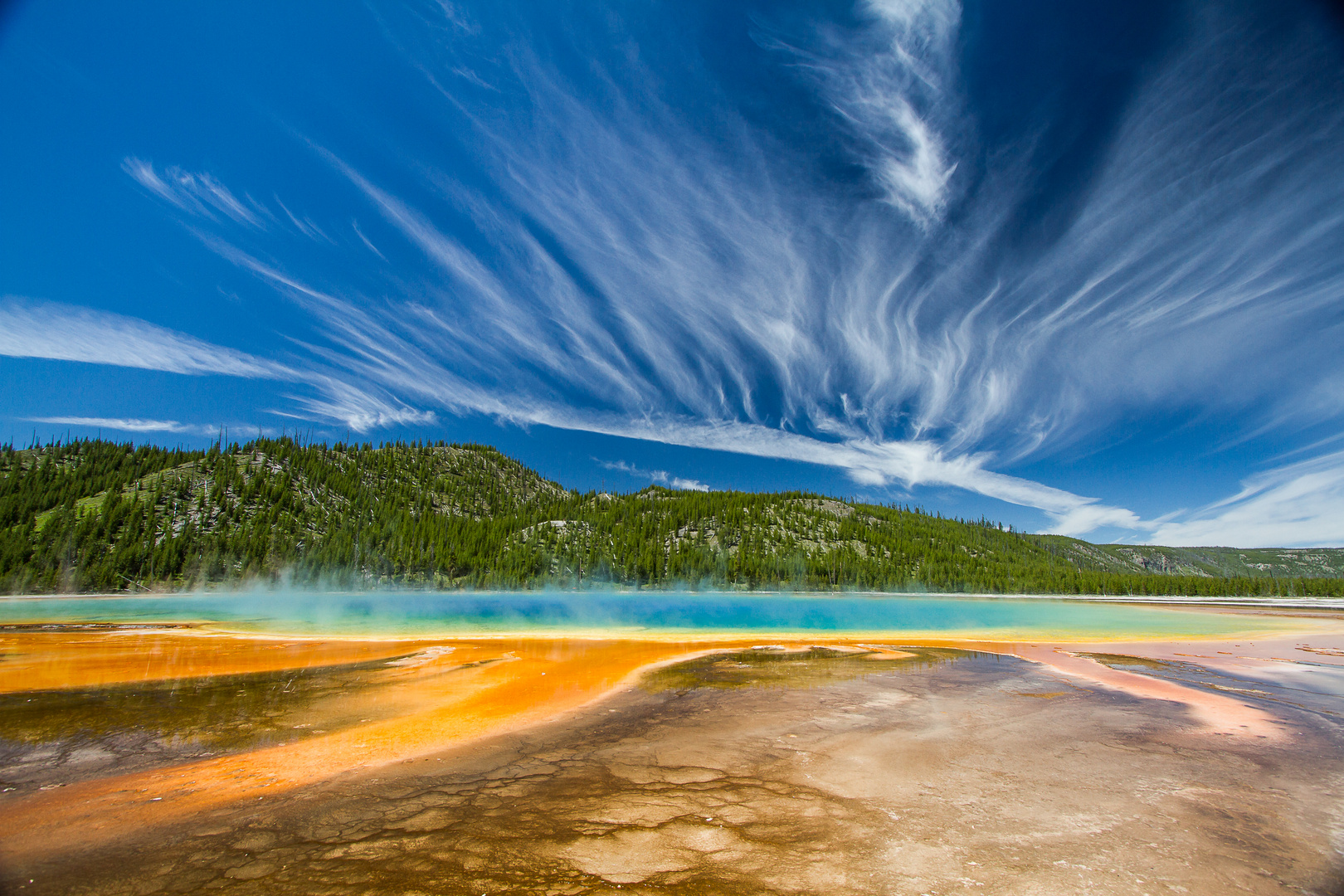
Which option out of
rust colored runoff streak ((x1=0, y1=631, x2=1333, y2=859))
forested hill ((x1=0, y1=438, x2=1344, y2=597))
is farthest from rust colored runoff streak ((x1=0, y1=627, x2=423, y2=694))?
forested hill ((x1=0, y1=438, x2=1344, y2=597))

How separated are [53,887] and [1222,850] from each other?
1174 cm

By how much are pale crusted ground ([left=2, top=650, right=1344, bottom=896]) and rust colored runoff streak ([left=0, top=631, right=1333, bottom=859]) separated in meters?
0.80

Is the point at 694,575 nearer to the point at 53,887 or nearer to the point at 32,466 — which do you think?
the point at 53,887

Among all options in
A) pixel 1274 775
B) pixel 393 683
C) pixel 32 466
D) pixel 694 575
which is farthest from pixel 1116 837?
pixel 32 466

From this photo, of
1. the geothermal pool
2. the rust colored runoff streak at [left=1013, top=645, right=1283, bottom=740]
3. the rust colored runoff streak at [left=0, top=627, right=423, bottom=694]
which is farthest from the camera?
the rust colored runoff streak at [left=0, top=627, right=423, bottom=694]

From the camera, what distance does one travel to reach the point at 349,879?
16.8 feet

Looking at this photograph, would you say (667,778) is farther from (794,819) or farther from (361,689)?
(361,689)

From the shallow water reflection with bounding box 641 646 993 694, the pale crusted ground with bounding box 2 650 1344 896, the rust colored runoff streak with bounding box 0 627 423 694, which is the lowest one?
the rust colored runoff streak with bounding box 0 627 423 694

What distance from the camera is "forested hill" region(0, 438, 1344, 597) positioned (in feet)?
334

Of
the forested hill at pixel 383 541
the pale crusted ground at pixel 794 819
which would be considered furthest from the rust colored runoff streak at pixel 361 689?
the forested hill at pixel 383 541

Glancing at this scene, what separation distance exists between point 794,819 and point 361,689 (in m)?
12.9

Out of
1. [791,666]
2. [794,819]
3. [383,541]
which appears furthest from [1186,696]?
[383,541]

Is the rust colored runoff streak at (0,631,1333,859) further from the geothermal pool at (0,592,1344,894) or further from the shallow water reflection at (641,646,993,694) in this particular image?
the shallow water reflection at (641,646,993,694)

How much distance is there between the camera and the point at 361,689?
1445 centimetres
